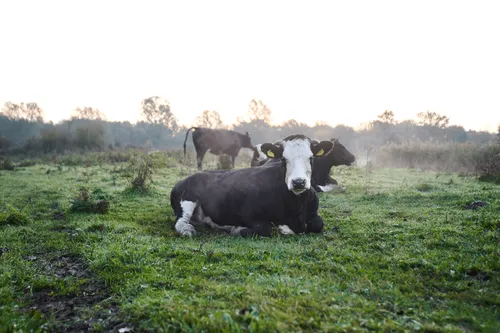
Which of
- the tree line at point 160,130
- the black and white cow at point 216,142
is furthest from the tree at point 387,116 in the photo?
the black and white cow at point 216,142

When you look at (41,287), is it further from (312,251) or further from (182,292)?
(312,251)

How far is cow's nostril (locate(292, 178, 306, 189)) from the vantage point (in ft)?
21.0

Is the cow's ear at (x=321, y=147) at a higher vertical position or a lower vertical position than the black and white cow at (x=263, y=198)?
higher

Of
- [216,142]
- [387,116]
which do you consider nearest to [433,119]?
[387,116]

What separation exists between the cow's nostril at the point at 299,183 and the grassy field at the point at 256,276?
946 mm

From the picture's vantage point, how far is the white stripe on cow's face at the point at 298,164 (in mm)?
6453

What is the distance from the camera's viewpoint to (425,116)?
55.3m

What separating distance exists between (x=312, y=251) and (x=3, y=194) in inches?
414

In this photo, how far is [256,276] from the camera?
4359 millimetres

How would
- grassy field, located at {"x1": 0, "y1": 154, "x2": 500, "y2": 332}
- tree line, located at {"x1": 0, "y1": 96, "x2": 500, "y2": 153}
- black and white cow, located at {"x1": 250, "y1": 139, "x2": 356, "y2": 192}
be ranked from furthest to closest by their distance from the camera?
tree line, located at {"x1": 0, "y1": 96, "x2": 500, "y2": 153} → black and white cow, located at {"x1": 250, "y1": 139, "x2": 356, "y2": 192} → grassy field, located at {"x1": 0, "y1": 154, "x2": 500, "y2": 332}

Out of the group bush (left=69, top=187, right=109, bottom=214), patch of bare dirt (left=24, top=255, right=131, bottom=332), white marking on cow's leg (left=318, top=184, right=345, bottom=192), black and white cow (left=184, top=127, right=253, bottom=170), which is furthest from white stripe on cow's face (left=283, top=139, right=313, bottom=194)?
black and white cow (left=184, top=127, right=253, bottom=170)

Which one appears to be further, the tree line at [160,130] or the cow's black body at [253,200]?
the tree line at [160,130]

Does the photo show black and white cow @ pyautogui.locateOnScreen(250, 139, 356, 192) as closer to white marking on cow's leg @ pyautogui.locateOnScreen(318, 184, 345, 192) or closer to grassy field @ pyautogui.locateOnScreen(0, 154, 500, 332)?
white marking on cow's leg @ pyautogui.locateOnScreen(318, 184, 345, 192)

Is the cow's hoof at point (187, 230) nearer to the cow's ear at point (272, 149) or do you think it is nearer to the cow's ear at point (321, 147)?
the cow's ear at point (272, 149)
